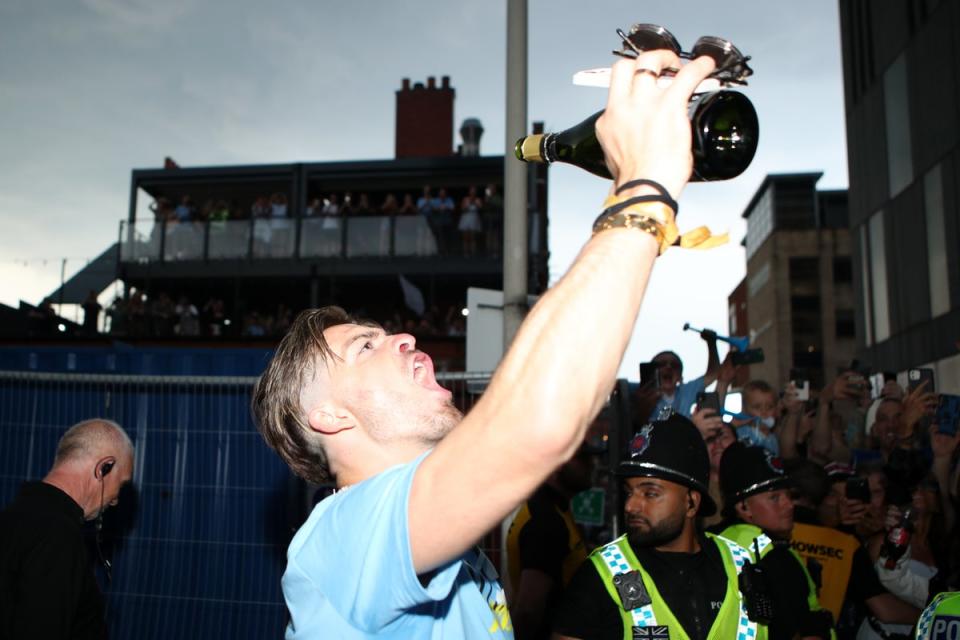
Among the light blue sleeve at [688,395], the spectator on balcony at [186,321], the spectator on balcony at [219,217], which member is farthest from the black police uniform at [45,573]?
the spectator on balcony at [219,217]

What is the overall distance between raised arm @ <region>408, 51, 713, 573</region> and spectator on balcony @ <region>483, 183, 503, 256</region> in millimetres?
21156

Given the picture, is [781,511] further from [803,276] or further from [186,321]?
[803,276]

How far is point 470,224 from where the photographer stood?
23.2 m

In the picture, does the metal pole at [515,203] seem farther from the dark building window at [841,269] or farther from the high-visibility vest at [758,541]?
the dark building window at [841,269]

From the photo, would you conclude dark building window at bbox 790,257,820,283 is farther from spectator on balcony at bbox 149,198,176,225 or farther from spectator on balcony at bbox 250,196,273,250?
spectator on balcony at bbox 149,198,176,225

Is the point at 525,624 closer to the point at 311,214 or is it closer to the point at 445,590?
the point at 445,590

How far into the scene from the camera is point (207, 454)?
19.7 ft

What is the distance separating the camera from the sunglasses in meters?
1.50

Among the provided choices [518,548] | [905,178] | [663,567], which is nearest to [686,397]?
[518,548]

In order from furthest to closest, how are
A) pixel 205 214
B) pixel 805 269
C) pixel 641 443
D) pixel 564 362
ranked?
1. pixel 805 269
2. pixel 205 214
3. pixel 641 443
4. pixel 564 362

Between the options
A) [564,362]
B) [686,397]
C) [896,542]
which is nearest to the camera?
[564,362]

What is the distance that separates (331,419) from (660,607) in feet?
6.40

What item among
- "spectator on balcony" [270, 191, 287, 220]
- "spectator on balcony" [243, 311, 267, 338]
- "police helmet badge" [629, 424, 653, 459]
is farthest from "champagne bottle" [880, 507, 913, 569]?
"spectator on balcony" [270, 191, 287, 220]

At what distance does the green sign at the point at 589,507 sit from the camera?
8.66m
